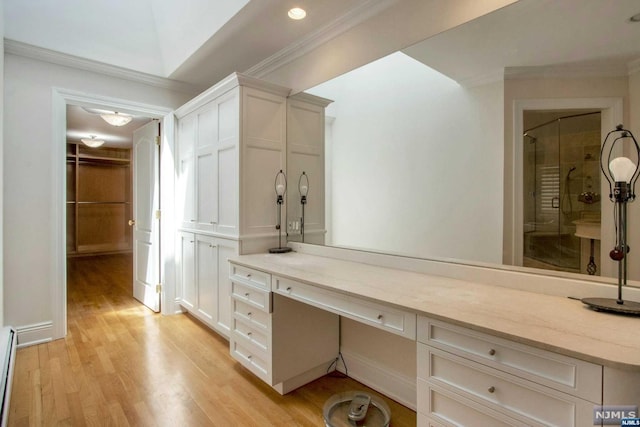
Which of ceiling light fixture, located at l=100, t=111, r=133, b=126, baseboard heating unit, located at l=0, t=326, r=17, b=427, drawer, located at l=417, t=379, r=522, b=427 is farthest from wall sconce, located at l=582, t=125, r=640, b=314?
ceiling light fixture, located at l=100, t=111, r=133, b=126

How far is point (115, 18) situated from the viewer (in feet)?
9.55

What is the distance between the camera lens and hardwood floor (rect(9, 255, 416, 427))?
1.82 metres

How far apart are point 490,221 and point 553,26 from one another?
0.89m

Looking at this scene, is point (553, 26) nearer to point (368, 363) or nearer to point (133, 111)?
point (368, 363)

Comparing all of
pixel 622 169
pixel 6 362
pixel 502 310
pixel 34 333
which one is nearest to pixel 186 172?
pixel 34 333

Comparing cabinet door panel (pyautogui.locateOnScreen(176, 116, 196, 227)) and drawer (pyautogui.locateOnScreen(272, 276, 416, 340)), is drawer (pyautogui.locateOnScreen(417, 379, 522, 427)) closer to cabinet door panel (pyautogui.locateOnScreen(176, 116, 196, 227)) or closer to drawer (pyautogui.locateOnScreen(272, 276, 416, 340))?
drawer (pyautogui.locateOnScreen(272, 276, 416, 340))

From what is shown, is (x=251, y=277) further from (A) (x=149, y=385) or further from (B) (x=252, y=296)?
(A) (x=149, y=385)

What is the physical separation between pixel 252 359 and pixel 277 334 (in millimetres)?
329

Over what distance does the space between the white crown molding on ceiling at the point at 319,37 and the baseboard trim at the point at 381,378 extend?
228 centimetres

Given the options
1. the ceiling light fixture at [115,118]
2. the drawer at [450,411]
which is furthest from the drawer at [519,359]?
the ceiling light fixture at [115,118]

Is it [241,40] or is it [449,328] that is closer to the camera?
[449,328]

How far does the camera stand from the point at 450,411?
115 cm

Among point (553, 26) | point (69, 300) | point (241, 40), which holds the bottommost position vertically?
point (69, 300)

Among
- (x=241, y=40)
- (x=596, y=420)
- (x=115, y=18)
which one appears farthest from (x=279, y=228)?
(x=115, y=18)
